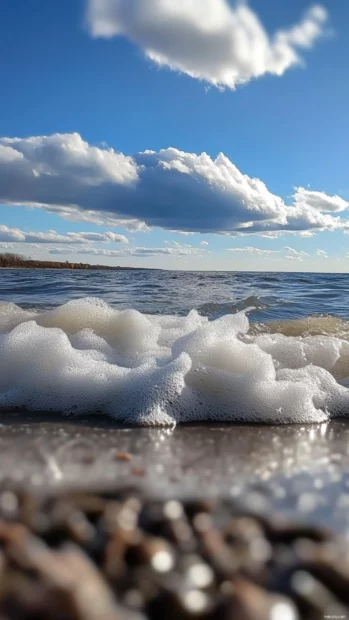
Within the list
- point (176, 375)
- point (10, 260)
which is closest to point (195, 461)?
point (176, 375)

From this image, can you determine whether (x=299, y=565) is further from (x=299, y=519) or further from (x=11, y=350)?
(x=11, y=350)

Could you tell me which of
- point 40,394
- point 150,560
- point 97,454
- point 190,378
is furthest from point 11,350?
point 150,560

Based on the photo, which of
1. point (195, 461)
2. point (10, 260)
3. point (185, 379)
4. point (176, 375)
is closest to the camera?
point (195, 461)

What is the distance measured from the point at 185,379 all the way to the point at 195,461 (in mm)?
977

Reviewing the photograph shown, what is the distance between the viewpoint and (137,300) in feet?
30.8

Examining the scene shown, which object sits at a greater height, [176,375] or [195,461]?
[176,375]

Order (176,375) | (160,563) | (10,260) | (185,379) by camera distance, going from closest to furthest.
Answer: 1. (160,563)
2. (176,375)
3. (185,379)
4. (10,260)

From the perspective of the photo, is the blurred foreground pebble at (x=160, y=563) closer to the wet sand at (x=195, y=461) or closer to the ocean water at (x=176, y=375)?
the wet sand at (x=195, y=461)

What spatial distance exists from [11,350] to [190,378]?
1262 millimetres

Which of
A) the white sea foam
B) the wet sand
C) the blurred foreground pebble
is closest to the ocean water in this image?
the white sea foam

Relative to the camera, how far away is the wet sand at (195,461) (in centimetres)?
154

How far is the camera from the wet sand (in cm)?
154

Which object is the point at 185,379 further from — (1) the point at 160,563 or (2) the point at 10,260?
(2) the point at 10,260

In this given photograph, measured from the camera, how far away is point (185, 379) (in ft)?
9.14
